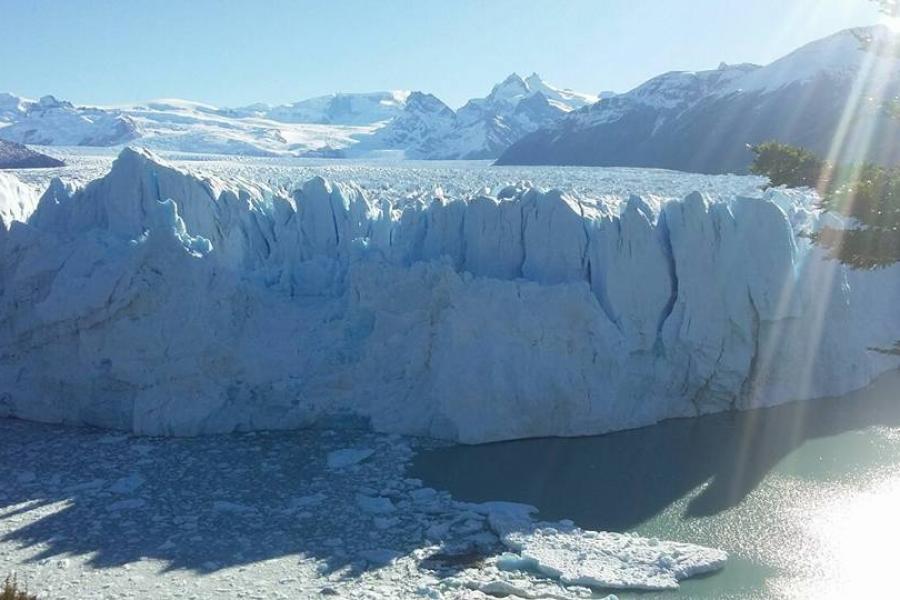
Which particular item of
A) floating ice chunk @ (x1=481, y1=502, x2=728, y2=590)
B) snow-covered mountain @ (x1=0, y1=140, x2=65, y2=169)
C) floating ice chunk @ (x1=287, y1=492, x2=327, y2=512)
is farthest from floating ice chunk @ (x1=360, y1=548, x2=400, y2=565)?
snow-covered mountain @ (x1=0, y1=140, x2=65, y2=169)

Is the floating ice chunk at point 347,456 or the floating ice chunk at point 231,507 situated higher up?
the floating ice chunk at point 347,456

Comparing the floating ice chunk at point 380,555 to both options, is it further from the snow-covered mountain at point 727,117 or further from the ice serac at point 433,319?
the snow-covered mountain at point 727,117

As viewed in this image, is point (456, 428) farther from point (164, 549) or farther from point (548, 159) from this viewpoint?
point (548, 159)

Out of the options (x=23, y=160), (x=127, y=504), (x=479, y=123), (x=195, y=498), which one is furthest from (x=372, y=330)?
(x=479, y=123)

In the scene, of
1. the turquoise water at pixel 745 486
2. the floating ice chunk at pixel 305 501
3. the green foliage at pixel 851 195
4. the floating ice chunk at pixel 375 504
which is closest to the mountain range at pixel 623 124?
the green foliage at pixel 851 195

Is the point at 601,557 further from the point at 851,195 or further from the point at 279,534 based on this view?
the point at 851,195

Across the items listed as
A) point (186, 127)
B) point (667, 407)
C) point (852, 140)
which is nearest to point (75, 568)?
point (667, 407)
